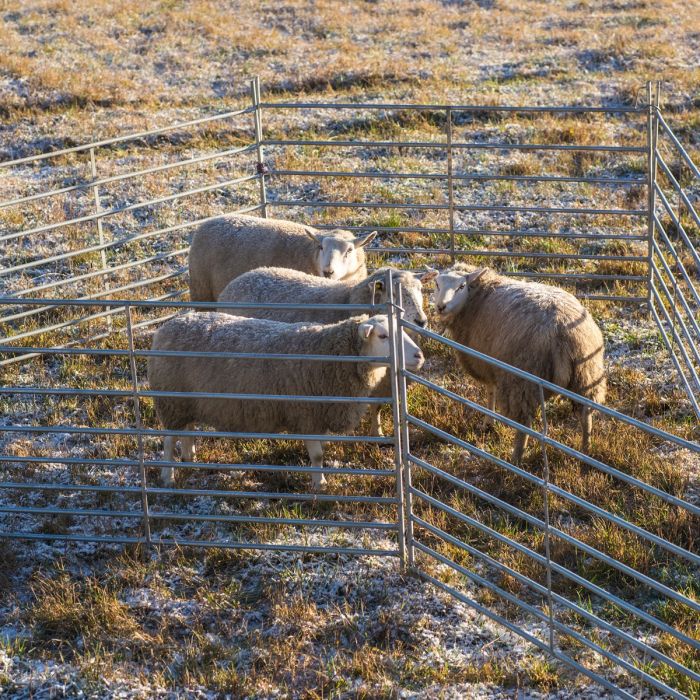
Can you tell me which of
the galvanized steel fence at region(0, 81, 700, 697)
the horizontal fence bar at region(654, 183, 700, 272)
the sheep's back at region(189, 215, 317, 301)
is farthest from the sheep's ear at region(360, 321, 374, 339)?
the sheep's back at region(189, 215, 317, 301)

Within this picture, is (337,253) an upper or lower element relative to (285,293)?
upper

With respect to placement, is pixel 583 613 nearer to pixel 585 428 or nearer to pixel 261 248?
pixel 585 428

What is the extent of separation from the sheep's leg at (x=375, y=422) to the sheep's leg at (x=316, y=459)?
2.89 feet

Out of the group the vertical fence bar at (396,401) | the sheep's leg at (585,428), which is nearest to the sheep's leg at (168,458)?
the vertical fence bar at (396,401)

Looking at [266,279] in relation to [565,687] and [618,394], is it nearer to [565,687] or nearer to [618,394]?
[618,394]

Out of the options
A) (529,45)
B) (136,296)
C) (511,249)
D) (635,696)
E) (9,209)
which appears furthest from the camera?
(529,45)

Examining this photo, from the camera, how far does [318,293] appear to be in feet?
25.4

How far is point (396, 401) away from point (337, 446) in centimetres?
175

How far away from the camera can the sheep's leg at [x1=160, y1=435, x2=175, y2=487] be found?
6.52 m

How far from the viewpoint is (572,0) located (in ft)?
76.4

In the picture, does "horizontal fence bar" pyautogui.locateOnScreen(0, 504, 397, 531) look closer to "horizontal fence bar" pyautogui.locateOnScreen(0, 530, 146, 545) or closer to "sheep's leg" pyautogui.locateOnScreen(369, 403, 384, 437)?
"horizontal fence bar" pyautogui.locateOnScreen(0, 530, 146, 545)

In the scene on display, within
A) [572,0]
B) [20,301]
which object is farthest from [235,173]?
[572,0]

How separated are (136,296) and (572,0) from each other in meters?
17.1

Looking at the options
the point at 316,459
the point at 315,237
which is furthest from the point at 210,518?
the point at 315,237
